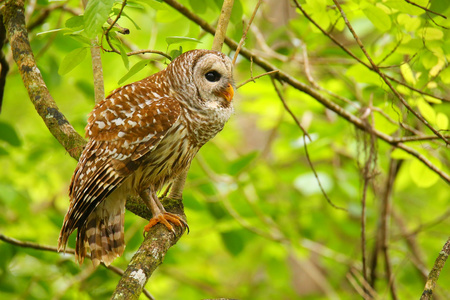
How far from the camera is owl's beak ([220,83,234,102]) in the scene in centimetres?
276

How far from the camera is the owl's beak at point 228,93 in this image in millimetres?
2764

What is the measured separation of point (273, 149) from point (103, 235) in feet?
11.7

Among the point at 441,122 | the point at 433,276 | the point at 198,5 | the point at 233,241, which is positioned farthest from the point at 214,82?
the point at 233,241

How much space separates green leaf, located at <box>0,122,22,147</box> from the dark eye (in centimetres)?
168

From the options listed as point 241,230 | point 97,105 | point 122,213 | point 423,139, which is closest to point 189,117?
point 97,105

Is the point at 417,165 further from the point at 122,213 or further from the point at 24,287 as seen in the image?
the point at 24,287

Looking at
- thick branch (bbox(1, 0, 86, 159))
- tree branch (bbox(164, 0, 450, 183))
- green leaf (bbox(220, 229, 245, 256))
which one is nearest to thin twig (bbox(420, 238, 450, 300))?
tree branch (bbox(164, 0, 450, 183))

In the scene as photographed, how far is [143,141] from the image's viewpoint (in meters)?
2.59

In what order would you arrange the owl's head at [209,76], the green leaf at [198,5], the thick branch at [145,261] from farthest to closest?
the green leaf at [198,5] → the owl's head at [209,76] → the thick branch at [145,261]

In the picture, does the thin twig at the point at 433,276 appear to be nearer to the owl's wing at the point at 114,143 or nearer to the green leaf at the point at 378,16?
the green leaf at the point at 378,16

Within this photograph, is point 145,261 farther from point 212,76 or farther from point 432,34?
point 432,34

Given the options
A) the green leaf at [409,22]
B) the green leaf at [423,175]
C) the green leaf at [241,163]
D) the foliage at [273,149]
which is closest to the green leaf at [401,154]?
the foliage at [273,149]

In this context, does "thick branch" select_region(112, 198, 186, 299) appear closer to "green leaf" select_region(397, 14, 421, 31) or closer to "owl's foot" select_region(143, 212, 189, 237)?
"owl's foot" select_region(143, 212, 189, 237)

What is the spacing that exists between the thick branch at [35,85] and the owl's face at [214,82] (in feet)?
2.15
